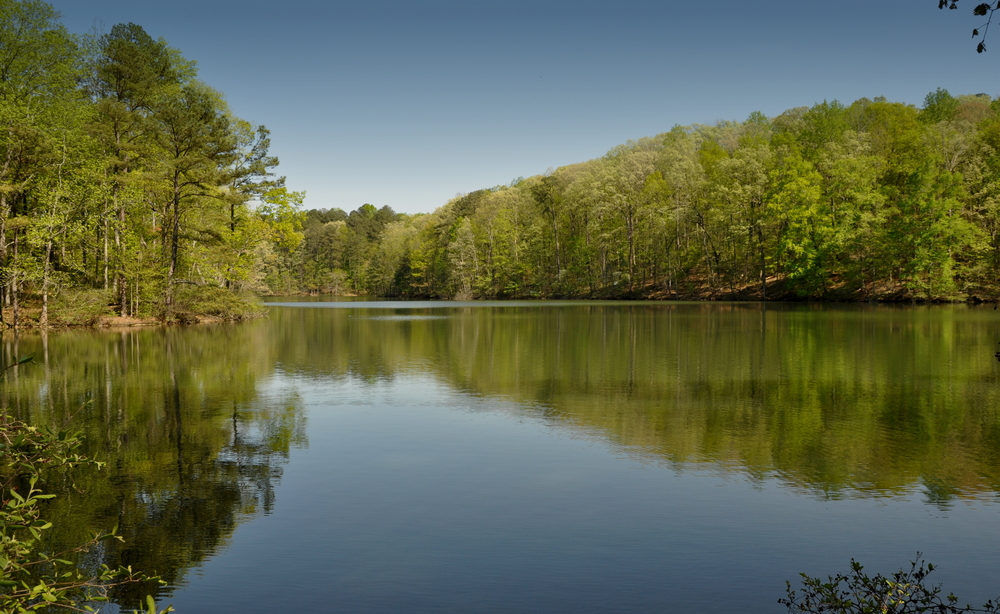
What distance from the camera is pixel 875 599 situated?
529cm

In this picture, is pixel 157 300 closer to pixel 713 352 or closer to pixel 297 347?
pixel 297 347

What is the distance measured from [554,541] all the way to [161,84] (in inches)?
1695

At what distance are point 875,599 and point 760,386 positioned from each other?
1151 cm

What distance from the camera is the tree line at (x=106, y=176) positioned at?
32.7 meters

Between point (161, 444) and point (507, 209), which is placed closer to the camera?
point (161, 444)

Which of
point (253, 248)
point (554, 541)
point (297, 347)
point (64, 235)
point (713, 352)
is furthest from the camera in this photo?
point (253, 248)

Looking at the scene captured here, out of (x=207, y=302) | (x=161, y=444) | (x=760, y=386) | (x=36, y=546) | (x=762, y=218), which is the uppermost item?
(x=762, y=218)

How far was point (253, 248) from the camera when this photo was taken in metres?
49.9

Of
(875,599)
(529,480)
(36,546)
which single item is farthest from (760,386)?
(36,546)

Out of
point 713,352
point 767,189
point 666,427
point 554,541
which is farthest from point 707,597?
point 767,189

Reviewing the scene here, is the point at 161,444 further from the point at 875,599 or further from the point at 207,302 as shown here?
the point at 207,302

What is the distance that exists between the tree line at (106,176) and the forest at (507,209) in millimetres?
133

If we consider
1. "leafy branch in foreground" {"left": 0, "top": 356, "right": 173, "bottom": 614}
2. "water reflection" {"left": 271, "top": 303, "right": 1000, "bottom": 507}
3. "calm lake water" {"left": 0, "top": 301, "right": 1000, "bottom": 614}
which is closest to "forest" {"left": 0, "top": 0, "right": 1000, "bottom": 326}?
"water reflection" {"left": 271, "top": 303, "right": 1000, "bottom": 507}

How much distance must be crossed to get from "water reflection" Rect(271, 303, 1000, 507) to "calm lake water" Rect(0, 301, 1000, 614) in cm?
9
